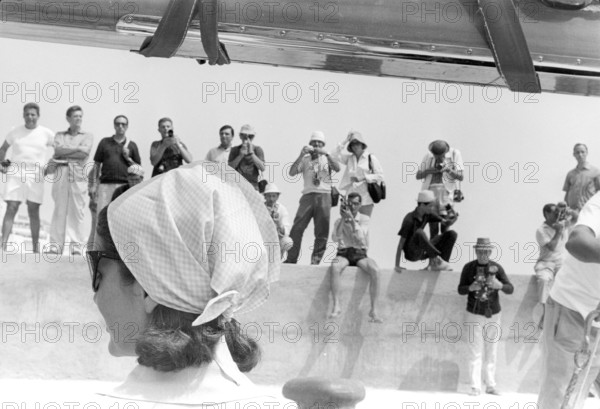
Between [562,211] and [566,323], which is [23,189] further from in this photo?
[566,323]

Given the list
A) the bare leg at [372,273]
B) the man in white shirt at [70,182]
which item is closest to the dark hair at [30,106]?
the man in white shirt at [70,182]

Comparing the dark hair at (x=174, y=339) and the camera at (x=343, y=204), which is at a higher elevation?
the dark hair at (x=174, y=339)

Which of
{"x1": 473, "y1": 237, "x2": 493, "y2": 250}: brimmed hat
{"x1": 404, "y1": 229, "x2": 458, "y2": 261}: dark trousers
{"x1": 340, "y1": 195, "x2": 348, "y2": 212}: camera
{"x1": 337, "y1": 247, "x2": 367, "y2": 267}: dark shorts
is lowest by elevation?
{"x1": 337, "y1": 247, "x2": 367, "y2": 267}: dark shorts

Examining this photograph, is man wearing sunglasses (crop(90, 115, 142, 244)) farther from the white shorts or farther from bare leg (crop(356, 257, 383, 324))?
bare leg (crop(356, 257, 383, 324))

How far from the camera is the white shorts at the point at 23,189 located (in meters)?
11.0

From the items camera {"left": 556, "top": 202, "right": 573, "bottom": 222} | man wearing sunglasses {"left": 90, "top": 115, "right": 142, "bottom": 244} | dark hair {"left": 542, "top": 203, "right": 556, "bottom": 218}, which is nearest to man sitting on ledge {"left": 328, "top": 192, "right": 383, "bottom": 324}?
dark hair {"left": 542, "top": 203, "right": 556, "bottom": 218}

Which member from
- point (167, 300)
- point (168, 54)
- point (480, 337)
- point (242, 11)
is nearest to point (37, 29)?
point (168, 54)

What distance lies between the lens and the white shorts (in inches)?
433

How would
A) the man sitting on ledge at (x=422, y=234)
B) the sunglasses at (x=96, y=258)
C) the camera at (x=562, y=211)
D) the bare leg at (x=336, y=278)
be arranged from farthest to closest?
the bare leg at (x=336, y=278)
the camera at (x=562, y=211)
the man sitting on ledge at (x=422, y=234)
the sunglasses at (x=96, y=258)

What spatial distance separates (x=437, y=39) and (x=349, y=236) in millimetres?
8324

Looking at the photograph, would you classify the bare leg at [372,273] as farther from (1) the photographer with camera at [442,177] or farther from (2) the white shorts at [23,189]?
(2) the white shorts at [23,189]

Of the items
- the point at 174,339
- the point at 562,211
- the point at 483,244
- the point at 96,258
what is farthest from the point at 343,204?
the point at 174,339

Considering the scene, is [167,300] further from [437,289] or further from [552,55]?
[437,289]

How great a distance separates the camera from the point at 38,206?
11.1 meters
